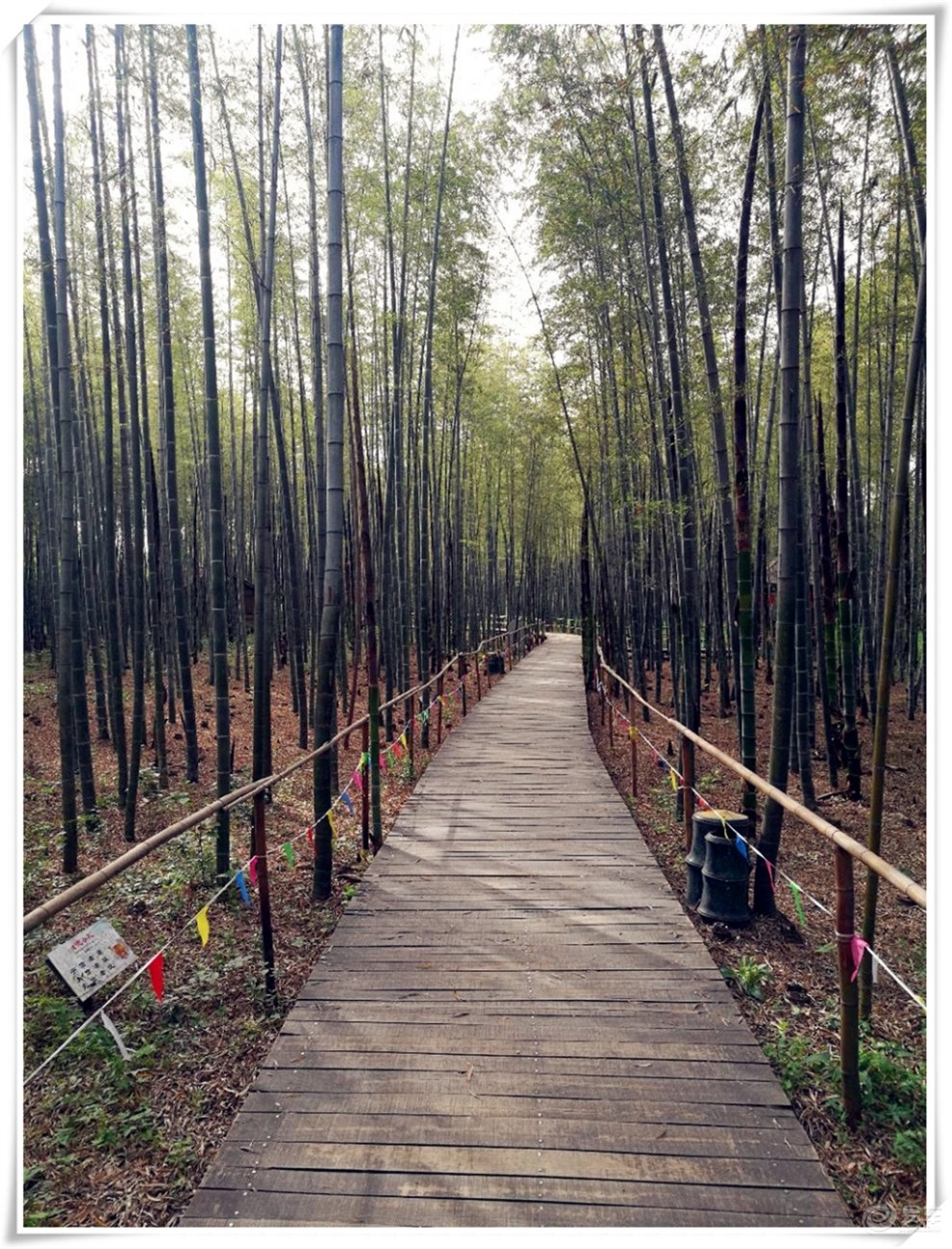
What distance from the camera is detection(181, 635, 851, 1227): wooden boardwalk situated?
1.37m

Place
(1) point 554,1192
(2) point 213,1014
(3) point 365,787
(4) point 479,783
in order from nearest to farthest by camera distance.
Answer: (1) point 554,1192
(2) point 213,1014
(3) point 365,787
(4) point 479,783

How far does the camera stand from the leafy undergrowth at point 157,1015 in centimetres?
159

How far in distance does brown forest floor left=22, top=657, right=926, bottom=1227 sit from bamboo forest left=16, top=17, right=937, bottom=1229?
0.01 metres

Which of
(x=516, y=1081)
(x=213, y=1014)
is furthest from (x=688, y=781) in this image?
(x=213, y=1014)

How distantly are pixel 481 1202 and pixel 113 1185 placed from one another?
861 millimetres

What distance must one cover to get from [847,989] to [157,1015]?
207cm

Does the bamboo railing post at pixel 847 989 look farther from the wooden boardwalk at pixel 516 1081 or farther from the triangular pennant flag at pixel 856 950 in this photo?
the wooden boardwalk at pixel 516 1081

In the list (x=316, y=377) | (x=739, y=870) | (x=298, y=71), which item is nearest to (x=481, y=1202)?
(x=739, y=870)

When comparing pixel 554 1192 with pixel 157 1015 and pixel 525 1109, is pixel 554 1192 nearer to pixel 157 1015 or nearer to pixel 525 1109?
pixel 525 1109

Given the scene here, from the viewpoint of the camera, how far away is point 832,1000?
223cm

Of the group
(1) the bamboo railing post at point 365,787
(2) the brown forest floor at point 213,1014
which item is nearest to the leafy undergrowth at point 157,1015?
(2) the brown forest floor at point 213,1014

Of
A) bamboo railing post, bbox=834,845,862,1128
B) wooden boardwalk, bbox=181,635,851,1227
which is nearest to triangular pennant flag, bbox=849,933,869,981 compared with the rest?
bamboo railing post, bbox=834,845,862,1128
